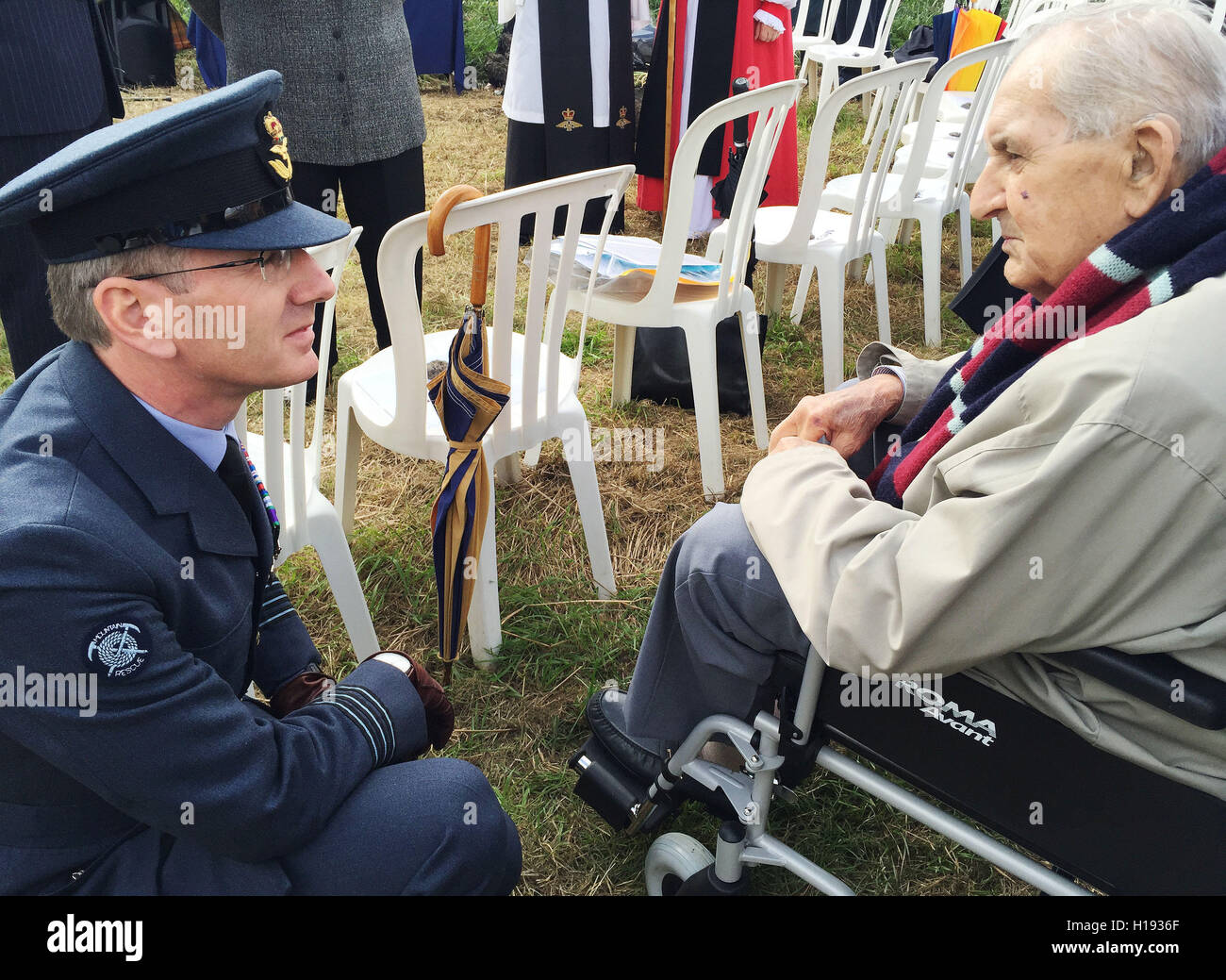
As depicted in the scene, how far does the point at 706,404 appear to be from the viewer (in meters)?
3.28

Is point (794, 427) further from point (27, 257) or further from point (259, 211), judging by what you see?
point (27, 257)

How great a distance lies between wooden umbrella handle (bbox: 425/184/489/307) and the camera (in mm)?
1897

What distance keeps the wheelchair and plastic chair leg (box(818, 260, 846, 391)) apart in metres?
2.42

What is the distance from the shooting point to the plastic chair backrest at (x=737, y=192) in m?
2.90

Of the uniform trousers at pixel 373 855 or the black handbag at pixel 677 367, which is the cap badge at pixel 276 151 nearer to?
the uniform trousers at pixel 373 855

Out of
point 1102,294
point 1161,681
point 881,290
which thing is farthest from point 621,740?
point 881,290

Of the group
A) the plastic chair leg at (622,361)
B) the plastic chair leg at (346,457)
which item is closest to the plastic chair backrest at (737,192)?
the plastic chair leg at (622,361)

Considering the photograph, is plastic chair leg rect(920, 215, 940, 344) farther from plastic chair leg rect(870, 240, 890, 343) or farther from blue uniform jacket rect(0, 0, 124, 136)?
blue uniform jacket rect(0, 0, 124, 136)

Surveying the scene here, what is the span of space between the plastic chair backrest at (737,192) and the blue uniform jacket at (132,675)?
1975mm

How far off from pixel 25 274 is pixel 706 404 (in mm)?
2098

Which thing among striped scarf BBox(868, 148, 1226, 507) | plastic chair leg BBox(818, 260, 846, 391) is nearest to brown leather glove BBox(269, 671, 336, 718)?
striped scarf BBox(868, 148, 1226, 507)

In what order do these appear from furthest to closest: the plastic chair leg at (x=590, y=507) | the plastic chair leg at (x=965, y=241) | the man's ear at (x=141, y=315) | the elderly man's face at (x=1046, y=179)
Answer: the plastic chair leg at (x=965, y=241), the plastic chair leg at (x=590, y=507), the elderly man's face at (x=1046, y=179), the man's ear at (x=141, y=315)
